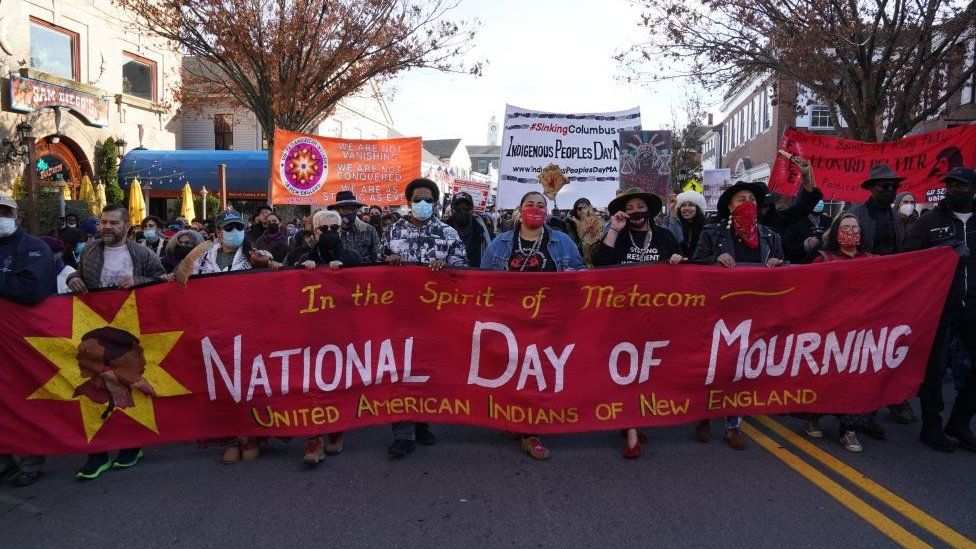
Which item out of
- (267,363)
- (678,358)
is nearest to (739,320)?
(678,358)

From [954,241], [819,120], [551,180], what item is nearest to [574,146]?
[551,180]

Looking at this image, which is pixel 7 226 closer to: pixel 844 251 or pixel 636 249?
pixel 636 249

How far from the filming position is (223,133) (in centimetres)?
3381

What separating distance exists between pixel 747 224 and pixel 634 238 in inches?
33.6

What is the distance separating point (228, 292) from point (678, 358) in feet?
10.2

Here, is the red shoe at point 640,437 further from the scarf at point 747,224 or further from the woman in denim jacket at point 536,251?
the scarf at point 747,224

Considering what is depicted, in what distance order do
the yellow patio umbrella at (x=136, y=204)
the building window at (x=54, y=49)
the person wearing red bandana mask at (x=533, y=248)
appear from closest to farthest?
the person wearing red bandana mask at (x=533, y=248)
the yellow patio umbrella at (x=136, y=204)
the building window at (x=54, y=49)

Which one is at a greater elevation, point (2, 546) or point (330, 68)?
point (330, 68)

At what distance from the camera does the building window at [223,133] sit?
33406 millimetres

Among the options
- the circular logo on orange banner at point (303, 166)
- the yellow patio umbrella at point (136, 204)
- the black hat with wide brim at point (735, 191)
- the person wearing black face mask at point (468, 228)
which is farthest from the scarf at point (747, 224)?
the yellow patio umbrella at point (136, 204)

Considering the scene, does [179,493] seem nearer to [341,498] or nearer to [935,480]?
[341,498]

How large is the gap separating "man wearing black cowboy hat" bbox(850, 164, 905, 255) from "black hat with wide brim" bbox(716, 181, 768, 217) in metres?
0.71

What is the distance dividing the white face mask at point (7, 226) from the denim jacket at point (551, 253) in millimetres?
3171

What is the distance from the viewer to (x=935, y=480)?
14.6 feet
